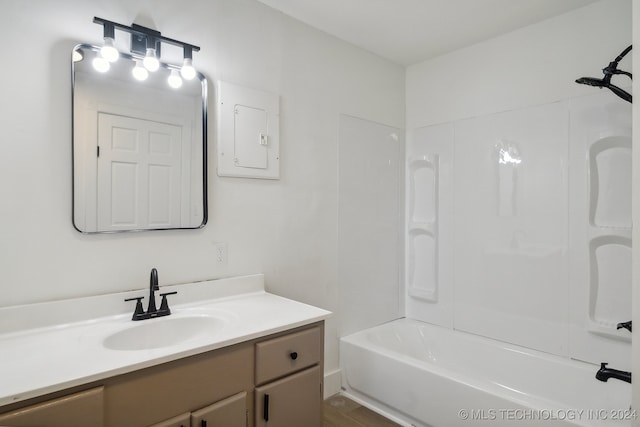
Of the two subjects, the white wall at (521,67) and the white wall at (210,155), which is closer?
the white wall at (210,155)

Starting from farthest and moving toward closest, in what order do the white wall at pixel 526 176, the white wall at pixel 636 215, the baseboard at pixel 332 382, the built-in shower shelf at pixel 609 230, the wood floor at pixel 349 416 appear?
the baseboard at pixel 332 382
the wood floor at pixel 349 416
the white wall at pixel 526 176
the built-in shower shelf at pixel 609 230
the white wall at pixel 636 215

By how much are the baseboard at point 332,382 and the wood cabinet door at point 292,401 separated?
2.81 ft

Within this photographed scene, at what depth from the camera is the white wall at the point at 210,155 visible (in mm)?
1364

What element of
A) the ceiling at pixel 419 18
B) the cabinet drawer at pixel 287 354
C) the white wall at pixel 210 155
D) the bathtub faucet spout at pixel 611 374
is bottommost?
the bathtub faucet spout at pixel 611 374

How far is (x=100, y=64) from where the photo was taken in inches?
58.4

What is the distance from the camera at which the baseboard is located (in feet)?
8.02

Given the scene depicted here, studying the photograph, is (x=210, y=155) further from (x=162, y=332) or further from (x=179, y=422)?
(x=179, y=422)

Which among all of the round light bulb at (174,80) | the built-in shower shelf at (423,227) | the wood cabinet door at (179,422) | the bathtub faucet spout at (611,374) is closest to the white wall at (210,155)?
the round light bulb at (174,80)

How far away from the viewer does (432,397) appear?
6.59 ft

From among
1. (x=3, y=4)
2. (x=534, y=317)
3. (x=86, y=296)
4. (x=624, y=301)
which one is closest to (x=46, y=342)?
(x=86, y=296)

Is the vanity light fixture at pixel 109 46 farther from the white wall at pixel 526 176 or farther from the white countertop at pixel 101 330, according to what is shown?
the white wall at pixel 526 176

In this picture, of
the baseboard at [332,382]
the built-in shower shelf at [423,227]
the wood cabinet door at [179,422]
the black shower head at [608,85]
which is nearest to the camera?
the wood cabinet door at [179,422]

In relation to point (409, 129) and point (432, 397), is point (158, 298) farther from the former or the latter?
point (409, 129)

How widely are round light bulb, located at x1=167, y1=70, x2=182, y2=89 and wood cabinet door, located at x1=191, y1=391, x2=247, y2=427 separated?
1.41 metres
